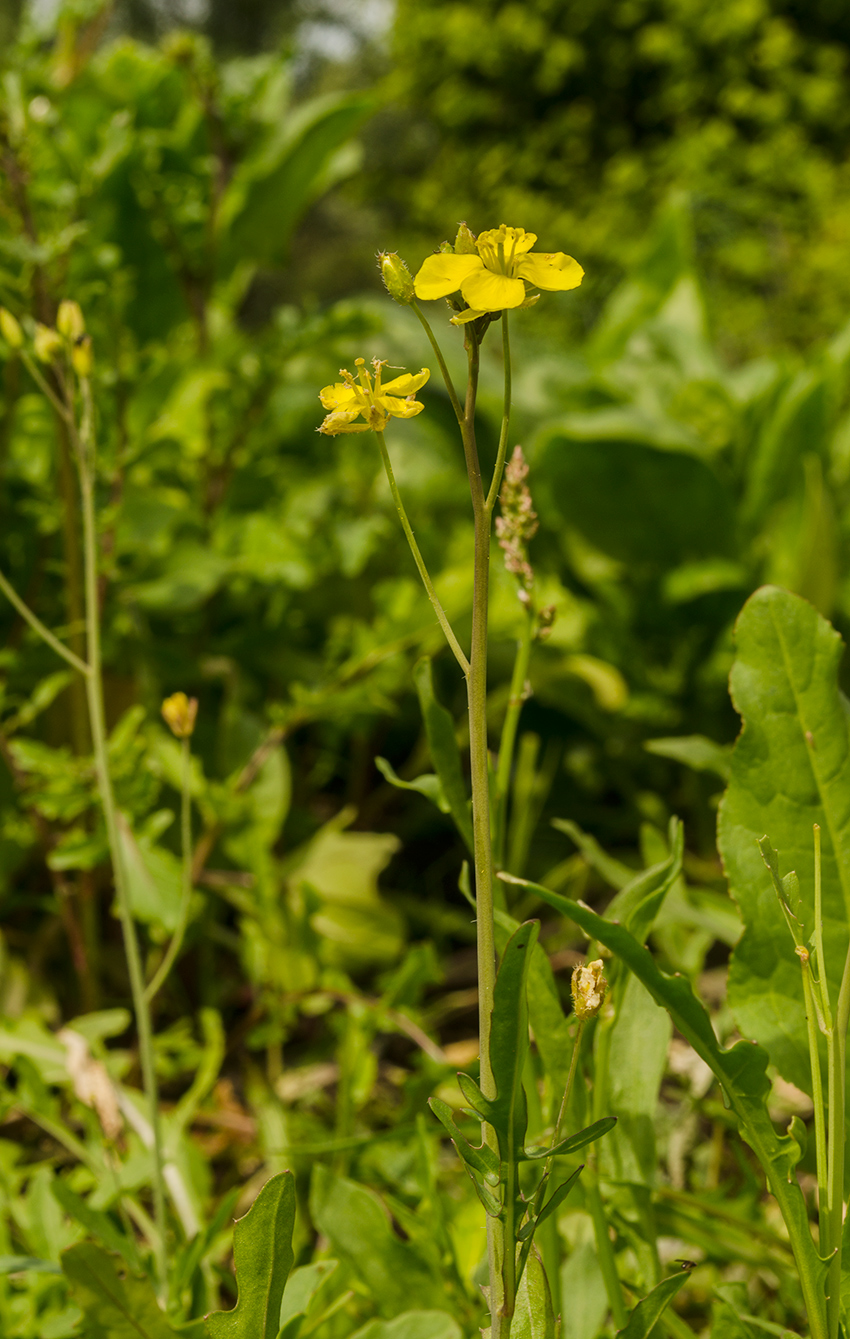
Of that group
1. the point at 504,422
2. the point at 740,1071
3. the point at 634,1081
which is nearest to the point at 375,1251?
the point at 634,1081

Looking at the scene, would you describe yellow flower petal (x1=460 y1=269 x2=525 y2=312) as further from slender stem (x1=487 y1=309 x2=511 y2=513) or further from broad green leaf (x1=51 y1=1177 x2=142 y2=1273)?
broad green leaf (x1=51 y1=1177 x2=142 y2=1273)

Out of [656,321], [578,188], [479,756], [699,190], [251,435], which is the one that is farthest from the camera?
[578,188]

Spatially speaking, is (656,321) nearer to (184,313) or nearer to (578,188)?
(184,313)

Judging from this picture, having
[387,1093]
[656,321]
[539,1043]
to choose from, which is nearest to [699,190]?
[656,321]

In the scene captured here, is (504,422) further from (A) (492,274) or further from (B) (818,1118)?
(B) (818,1118)

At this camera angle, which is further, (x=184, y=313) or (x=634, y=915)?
(x=184, y=313)

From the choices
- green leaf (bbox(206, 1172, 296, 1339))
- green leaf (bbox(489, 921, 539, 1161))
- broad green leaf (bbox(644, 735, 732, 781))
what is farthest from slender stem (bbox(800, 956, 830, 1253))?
broad green leaf (bbox(644, 735, 732, 781))
